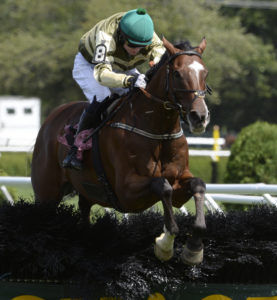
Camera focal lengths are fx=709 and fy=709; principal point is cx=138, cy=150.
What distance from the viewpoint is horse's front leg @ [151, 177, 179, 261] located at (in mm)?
4574

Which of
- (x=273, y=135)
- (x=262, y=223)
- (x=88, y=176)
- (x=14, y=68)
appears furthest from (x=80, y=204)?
(x=14, y=68)

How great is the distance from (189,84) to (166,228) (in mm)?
946

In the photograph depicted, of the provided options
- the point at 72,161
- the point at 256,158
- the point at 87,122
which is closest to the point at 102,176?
the point at 72,161

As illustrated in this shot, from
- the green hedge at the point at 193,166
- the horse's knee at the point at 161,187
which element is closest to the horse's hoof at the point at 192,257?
the horse's knee at the point at 161,187

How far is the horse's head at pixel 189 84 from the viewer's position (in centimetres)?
443

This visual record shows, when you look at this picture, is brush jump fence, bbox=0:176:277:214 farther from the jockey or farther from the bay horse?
the bay horse

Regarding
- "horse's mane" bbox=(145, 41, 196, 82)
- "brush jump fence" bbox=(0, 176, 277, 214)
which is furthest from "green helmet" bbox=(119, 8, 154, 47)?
"brush jump fence" bbox=(0, 176, 277, 214)

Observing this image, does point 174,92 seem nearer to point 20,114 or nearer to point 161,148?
point 161,148

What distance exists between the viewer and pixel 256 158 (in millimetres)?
10539

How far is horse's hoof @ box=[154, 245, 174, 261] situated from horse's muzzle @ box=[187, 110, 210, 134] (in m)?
0.80

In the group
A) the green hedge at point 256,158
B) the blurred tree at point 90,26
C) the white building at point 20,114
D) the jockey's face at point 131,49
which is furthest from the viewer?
the blurred tree at point 90,26

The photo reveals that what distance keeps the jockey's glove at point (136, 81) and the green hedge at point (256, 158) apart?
5633 mm

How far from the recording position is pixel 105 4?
28.1m

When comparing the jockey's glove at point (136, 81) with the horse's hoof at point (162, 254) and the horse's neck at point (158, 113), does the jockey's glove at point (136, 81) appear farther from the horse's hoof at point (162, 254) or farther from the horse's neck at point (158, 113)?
the horse's hoof at point (162, 254)
